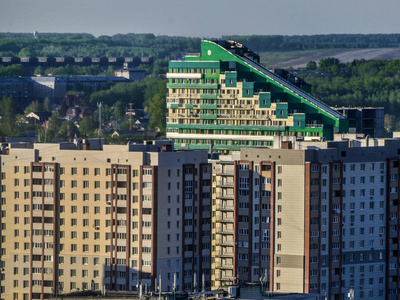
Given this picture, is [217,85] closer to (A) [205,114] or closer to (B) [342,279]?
(A) [205,114]

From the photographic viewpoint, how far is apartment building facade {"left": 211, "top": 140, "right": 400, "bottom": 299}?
7038cm

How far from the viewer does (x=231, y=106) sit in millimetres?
113000

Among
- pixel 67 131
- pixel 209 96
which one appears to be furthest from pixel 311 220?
pixel 67 131

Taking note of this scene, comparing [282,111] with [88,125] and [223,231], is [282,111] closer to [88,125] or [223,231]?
[223,231]

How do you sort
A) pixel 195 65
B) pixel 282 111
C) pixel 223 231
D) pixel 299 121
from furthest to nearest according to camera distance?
pixel 195 65, pixel 282 111, pixel 299 121, pixel 223 231

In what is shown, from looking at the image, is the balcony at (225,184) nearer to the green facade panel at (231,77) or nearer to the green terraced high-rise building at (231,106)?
the green terraced high-rise building at (231,106)

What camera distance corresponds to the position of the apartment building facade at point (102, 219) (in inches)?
2817

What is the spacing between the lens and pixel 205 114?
374ft

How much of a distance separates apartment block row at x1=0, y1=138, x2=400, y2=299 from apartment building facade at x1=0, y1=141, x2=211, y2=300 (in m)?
→ 0.04

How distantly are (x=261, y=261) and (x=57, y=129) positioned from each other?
320 ft

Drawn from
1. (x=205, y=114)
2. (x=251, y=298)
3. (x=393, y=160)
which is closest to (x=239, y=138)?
(x=205, y=114)

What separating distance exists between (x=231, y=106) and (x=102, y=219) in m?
40.9

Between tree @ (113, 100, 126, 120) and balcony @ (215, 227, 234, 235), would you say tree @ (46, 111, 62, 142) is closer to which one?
tree @ (113, 100, 126, 120)

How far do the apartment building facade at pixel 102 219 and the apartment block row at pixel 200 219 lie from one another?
40 mm
